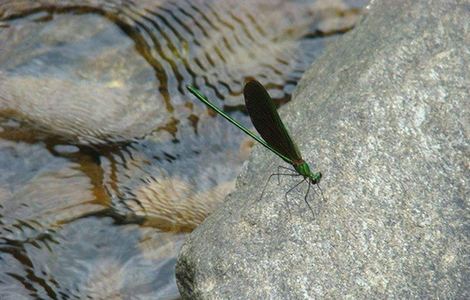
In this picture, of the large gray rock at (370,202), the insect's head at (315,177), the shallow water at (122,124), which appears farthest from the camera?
the shallow water at (122,124)

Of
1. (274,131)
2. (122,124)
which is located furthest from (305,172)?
(122,124)

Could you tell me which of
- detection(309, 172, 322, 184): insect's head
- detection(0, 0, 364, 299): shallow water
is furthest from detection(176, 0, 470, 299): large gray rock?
detection(0, 0, 364, 299): shallow water

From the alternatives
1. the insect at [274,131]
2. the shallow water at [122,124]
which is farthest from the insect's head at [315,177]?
the shallow water at [122,124]

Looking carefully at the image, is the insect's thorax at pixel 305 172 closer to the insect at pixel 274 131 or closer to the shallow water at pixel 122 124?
the insect at pixel 274 131

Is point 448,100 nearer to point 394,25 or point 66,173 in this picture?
point 394,25

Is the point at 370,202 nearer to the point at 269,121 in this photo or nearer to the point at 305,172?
the point at 305,172

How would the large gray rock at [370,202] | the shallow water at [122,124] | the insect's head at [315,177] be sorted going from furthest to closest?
the shallow water at [122,124]
the insect's head at [315,177]
the large gray rock at [370,202]

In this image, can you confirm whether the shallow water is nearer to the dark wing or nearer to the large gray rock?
the large gray rock
